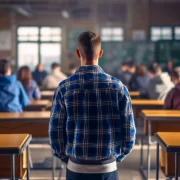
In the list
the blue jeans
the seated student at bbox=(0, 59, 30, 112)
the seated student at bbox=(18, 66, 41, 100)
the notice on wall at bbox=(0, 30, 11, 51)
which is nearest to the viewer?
the blue jeans

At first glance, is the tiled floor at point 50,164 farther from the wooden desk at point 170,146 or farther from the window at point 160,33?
the window at point 160,33

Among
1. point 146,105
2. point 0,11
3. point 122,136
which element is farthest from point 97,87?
point 0,11

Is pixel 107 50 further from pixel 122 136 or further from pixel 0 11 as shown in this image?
pixel 122 136

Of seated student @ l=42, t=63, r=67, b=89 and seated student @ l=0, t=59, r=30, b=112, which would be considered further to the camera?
seated student @ l=42, t=63, r=67, b=89

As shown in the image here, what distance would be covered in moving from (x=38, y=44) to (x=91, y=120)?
16.4 metres

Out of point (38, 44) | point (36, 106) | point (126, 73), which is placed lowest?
point (36, 106)

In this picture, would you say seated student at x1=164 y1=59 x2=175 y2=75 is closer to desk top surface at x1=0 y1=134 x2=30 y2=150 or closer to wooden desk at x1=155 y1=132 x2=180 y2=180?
wooden desk at x1=155 y1=132 x2=180 y2=180

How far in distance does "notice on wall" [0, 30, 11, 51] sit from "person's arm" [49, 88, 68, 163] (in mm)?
14733

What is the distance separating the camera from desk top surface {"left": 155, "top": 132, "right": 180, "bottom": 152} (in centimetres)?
321

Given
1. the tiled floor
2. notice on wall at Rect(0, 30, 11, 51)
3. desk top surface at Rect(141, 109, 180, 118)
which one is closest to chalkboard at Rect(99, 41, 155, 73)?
notice on wall at Rect(0, 30, 11, 51)

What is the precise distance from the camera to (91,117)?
8.50 ft

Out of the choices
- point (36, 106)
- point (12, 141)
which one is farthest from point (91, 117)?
point (36, 106)

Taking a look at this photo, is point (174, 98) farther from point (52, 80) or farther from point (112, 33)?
point (112, 33)

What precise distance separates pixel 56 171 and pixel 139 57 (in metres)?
10.4
